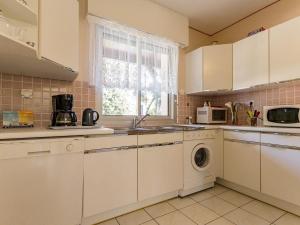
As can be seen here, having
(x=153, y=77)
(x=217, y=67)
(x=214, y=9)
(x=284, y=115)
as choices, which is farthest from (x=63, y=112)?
(x=214, y=9)

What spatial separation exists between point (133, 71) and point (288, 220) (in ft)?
7.25

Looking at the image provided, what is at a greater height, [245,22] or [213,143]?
[245,22]

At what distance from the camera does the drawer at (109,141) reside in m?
1.45

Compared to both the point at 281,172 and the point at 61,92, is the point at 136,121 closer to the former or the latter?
the point at 61,92

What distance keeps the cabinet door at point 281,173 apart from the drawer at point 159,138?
3.02 ft

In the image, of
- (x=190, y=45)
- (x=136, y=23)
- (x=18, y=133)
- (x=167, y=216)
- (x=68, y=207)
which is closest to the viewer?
(x=18, y=133)

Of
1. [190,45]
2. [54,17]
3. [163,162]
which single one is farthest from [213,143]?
[54,17]

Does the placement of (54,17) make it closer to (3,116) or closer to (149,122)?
(3,116)

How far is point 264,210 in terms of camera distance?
69.0 inches

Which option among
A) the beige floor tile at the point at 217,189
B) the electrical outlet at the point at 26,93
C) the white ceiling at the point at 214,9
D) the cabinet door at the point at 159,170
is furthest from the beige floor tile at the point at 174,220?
the white ceiling at the point at 214,9

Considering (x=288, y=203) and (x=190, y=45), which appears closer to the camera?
(x=288, y=203)

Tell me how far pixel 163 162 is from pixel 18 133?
1.29 metres

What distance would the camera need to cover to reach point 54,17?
4.69 ft

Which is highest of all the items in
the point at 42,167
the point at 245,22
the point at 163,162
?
the point at 245,22
